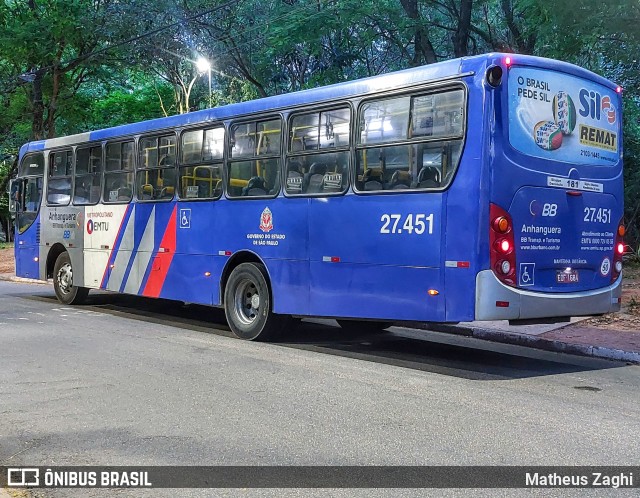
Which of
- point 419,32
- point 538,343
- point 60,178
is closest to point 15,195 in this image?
point 60,178

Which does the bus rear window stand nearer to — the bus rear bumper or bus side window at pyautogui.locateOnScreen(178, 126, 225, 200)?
the bus rear bumper

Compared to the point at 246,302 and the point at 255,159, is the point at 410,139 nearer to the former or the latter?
the point at 255,159

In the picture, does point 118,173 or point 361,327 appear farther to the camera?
point 118,173

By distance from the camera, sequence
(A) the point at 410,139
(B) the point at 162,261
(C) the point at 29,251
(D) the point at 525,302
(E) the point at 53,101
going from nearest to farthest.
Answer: (D) the point at 525,302 < (A) the point at 410,139 < (B) the point at 162,261 < (C) the point at 29,251 < (E) the point at 53,101

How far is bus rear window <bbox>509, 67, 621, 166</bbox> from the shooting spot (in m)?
8.28

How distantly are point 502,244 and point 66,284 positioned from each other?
9.86m

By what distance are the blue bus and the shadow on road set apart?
1.74 feet

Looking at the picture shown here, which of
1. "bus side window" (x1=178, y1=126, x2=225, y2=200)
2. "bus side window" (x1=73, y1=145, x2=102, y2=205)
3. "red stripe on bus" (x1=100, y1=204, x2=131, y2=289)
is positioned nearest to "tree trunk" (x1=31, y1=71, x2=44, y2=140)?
"bus side window" (x1=73, y1=145, x2=102, y2=205)

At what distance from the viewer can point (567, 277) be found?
8.77m

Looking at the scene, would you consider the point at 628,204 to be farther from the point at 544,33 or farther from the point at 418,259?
the point at 418,259

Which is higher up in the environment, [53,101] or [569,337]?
[53,101]

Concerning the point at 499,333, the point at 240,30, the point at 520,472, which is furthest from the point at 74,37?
the point at 520,472

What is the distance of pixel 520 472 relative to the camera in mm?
5039

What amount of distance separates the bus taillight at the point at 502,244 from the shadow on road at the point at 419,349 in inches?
44.6
